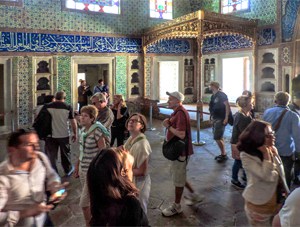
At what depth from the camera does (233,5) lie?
13.2 m

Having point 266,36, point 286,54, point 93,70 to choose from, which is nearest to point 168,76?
point 93,70

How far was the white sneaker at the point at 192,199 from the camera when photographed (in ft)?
14.3

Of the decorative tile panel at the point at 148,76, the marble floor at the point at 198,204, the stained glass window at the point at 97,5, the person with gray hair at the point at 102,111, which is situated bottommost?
the marble floor at the point at 198,204

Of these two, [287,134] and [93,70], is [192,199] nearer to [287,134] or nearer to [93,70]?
[287,134]

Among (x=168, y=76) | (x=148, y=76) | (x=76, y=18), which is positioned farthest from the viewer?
(x=168, y=76)

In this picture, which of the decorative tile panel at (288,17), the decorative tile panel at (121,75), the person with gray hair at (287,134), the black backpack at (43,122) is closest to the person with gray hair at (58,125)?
the black backpack at (43,122)

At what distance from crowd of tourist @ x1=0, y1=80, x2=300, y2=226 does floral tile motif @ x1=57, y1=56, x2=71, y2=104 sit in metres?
6.93

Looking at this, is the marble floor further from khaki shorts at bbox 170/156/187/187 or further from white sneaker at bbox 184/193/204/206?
khaki shorts at bbox 170/156/187/187

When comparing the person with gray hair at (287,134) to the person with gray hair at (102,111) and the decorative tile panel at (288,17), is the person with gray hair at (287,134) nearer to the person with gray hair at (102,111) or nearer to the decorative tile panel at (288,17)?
the person with gray hair at (102,111)

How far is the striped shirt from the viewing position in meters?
3.52

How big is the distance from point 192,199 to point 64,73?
829cm

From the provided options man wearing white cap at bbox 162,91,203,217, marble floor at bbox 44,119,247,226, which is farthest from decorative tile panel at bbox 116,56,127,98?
man wearing white cap at bbox 162,91,203,217

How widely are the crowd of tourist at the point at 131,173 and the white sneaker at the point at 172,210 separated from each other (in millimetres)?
12

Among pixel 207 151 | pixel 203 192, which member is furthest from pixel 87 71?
pixel 203 192
